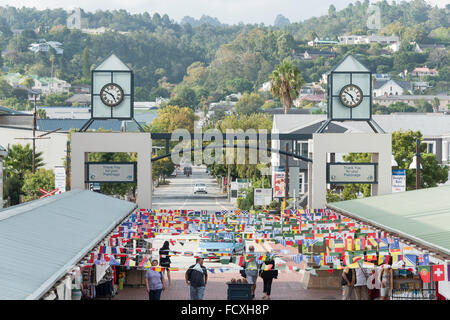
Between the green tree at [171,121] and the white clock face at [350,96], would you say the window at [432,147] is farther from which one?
the green tree at [171,121]

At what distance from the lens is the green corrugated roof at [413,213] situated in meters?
14.6

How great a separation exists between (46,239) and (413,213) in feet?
29.6

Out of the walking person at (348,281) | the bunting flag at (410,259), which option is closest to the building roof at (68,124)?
the walking person at (348,281)

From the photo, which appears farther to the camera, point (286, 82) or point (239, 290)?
point (286, 82)

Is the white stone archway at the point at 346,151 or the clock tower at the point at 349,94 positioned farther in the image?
the clock tower at the point at 349,94

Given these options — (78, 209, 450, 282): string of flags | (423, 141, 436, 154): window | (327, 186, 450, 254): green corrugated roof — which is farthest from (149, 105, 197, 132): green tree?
(327, 186, 450, 254): green corrugated roof

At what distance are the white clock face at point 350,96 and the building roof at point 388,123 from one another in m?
36.4

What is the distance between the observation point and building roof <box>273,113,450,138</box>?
6669cm

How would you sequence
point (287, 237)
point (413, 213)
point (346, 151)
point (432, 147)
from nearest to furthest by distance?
point (413, 213) → point (287, 237) → point (346, 151) → point (432, 147)

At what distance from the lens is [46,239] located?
13375 mm

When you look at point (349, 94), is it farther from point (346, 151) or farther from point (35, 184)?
point (35, 184)

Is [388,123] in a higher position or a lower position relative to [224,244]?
higher

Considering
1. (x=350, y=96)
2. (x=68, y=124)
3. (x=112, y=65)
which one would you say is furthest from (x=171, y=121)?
(x=350, y=96)
